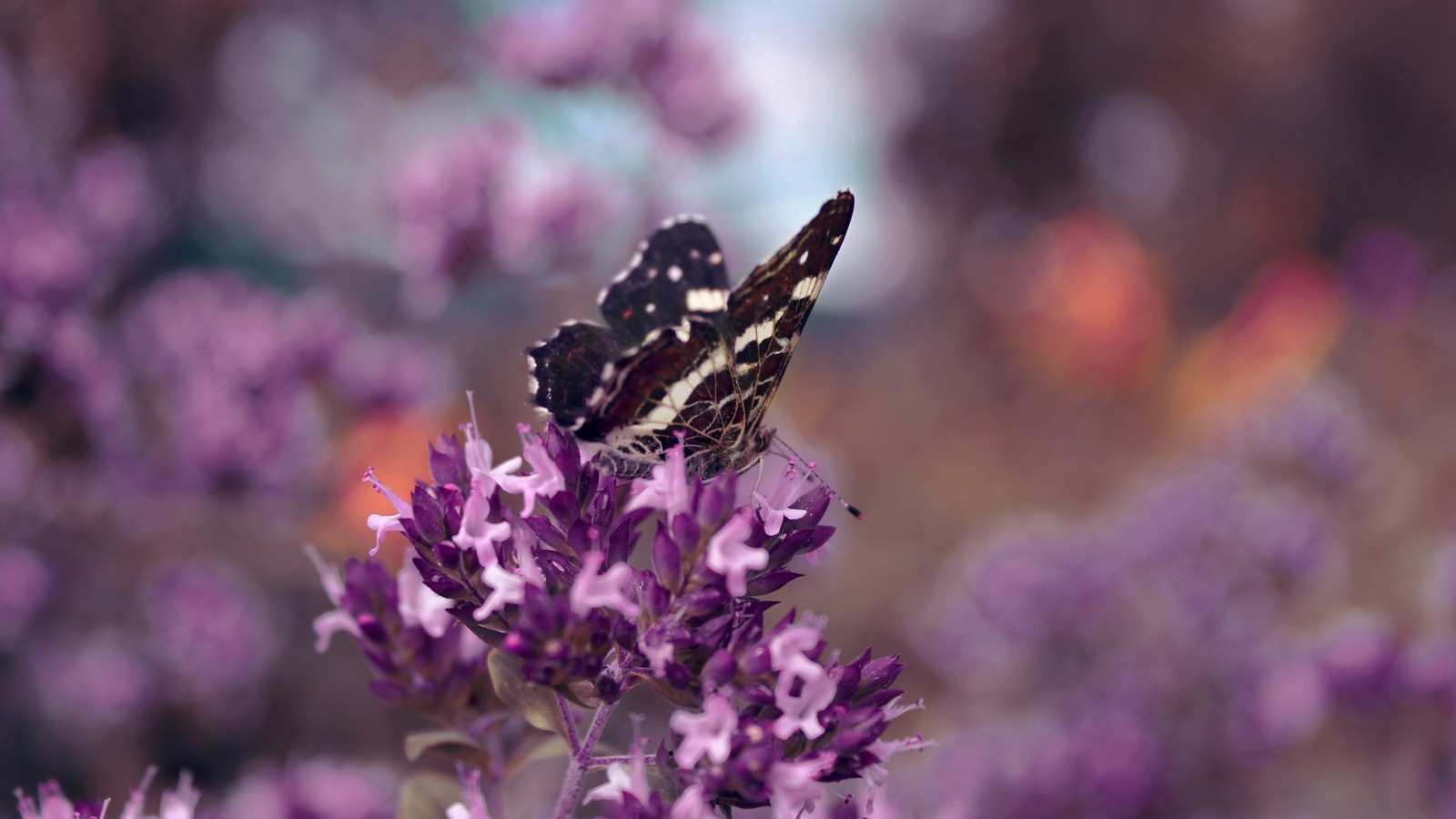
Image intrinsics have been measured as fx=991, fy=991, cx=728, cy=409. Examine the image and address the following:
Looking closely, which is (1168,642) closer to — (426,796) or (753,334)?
(753,334)

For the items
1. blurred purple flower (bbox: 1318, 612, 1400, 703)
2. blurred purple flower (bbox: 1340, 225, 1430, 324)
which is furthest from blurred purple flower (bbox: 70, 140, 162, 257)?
blurred purple flower (bbox: 1340, 225, 1430, 324)

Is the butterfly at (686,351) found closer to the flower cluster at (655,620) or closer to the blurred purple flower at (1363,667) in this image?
the flower cluster at (655,620)

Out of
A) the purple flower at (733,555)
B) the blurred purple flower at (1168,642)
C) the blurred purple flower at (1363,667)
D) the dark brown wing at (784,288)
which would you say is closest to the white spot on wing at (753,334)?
the dark brown wing at (784,288)

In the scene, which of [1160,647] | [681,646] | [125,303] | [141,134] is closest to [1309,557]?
[1160,647]

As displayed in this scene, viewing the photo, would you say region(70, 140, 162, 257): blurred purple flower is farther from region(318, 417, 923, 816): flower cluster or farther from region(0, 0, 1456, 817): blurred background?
region(318, 417, 923, 816): flower cluster

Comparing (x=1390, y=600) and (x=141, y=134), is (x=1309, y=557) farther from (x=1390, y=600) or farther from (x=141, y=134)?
(x=141, y=134)

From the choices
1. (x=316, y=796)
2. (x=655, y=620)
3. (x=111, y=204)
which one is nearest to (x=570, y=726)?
(x=655, y=620)
